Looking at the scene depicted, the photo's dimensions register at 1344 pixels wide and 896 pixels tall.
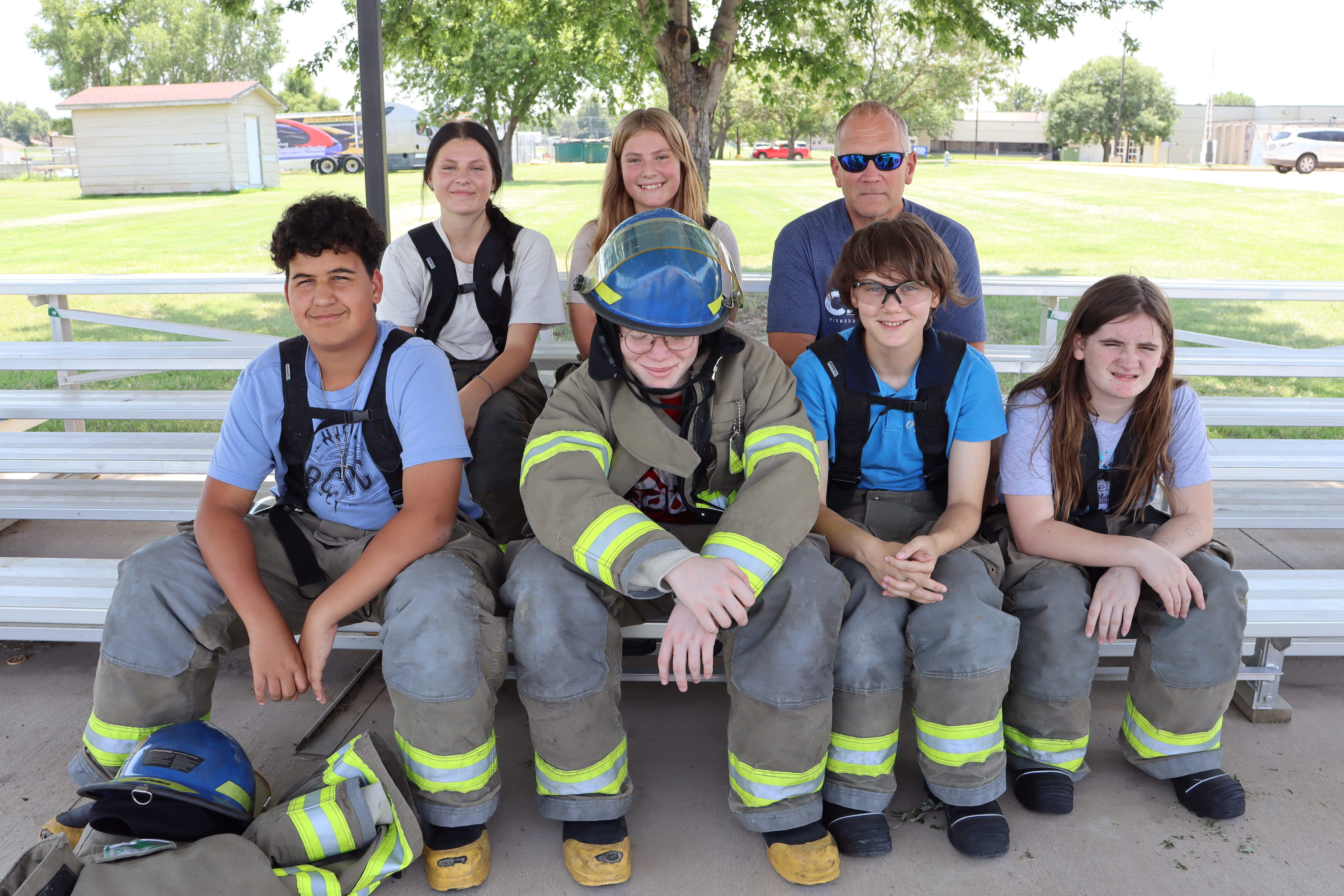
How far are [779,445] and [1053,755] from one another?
3.56 ft

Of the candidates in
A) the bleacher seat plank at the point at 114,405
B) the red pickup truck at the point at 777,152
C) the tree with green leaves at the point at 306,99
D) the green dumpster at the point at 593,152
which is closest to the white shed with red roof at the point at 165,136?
the tree with green leaves at the point at 306,99

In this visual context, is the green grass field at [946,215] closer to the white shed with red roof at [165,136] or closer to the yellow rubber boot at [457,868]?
the white shed with red roof at [165,136]

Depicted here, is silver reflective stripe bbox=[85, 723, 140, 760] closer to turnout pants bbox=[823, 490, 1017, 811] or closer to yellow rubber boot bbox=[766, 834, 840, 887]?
yellow rubber boot bbox=[766, 834, 840, 887]

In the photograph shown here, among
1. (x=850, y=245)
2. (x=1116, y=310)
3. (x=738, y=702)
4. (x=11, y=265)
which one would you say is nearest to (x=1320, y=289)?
(x=1116, y=310)

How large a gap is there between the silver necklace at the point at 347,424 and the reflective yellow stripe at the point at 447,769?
71cm

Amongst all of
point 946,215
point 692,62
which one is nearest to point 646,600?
point 692,62

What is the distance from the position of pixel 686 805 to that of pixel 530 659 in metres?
0.64

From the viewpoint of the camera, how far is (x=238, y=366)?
185 inches

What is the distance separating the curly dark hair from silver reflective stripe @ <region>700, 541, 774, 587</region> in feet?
4.08

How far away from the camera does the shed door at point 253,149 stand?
34031mm

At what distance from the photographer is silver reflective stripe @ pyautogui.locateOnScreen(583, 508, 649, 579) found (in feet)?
7.12

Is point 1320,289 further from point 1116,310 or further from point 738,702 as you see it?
point 738,702

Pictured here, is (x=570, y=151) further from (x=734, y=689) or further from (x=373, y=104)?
(x=734, y=689)

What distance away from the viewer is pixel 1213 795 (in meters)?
2.41
